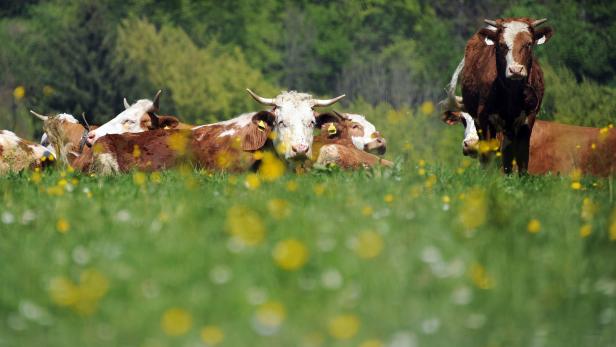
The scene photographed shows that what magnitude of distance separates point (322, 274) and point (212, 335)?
0.91 m

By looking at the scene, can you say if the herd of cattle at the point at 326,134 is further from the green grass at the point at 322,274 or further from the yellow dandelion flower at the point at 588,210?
the green grass at the point at 322,274

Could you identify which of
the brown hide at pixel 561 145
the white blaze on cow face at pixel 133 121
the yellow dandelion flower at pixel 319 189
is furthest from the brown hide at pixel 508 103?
the white blaze on cow face at pixel 133 121

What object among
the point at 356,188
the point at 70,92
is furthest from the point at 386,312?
the point at 70,92

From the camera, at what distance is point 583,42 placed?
66125mm

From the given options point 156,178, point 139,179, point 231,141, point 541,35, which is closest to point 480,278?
point 139,179

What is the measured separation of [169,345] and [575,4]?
6829 cm

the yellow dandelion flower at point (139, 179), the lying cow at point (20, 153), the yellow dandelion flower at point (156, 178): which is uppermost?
the yellow dandelion flower at point (139, 179)

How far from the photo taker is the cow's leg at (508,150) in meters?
12.9

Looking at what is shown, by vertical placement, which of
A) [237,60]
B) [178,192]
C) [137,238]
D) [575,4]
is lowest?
[237,60]

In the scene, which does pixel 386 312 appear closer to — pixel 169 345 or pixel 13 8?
pixel 169 345

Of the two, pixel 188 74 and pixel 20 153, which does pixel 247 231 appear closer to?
pixel 20 153

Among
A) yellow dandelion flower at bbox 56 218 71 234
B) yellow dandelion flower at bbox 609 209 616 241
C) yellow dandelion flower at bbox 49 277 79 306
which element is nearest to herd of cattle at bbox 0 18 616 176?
yellow dandelion flower at bbox 609 209 616 241

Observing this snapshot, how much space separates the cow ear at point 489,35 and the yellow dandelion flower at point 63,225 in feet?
23.2

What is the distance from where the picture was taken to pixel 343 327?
16.0 feet
